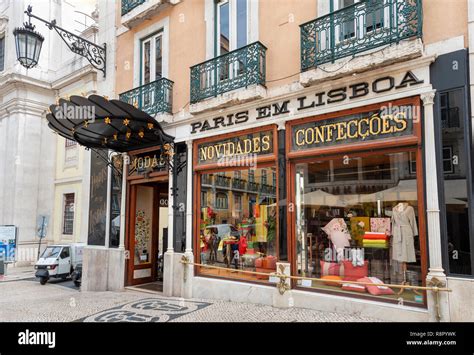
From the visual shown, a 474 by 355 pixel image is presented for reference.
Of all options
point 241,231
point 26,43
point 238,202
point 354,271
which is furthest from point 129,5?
point 354,271

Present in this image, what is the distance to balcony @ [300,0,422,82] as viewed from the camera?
18.4 ft

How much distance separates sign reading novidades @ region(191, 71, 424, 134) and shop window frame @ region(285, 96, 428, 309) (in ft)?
0.75

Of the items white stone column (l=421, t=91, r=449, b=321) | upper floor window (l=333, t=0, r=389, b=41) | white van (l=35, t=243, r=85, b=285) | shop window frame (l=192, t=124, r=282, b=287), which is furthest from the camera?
white van (l=35, t=243, r=85, b=285)

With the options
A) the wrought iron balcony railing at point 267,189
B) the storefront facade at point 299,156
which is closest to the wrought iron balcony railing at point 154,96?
the storefront facade at point 299,156

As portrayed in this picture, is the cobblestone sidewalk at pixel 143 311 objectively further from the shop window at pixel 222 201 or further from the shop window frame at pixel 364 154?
the shop window at pixel 222 201

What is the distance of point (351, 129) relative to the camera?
244 inches

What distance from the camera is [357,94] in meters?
6.12

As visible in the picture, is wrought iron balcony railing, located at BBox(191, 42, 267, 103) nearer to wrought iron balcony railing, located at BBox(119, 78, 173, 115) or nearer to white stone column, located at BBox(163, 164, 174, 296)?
wrought iron balcony railing, located at BBox(119, 78, 173, 115)

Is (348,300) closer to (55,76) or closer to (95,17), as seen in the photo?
(95,17)

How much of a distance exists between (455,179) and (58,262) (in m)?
13.7

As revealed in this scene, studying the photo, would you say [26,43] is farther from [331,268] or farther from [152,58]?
[331,268]

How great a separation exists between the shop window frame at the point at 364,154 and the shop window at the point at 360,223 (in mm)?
81

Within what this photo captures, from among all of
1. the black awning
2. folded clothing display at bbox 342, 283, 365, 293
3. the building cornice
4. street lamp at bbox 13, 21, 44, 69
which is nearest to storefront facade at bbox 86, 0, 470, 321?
folded clothing display at bbox 342, 283, 365, 293

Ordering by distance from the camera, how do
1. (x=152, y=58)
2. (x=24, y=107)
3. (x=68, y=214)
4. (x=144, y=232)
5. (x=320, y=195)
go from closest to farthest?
(x=320, y=195)
(x=152, y=58)
(x=144, y=232)
(x=68, y=214)
(x=24, y=107)
